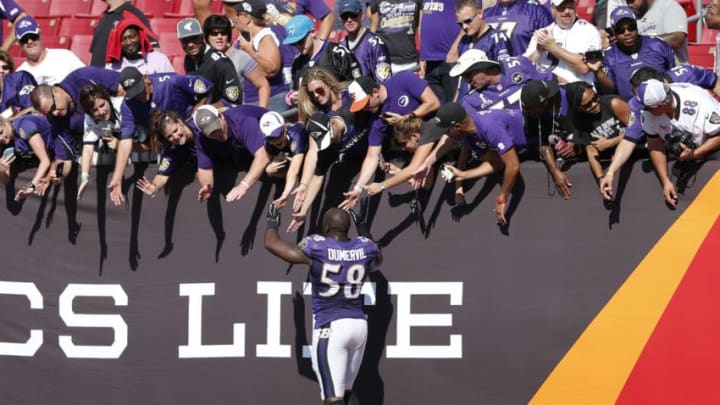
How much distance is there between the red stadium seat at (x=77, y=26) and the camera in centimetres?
1556

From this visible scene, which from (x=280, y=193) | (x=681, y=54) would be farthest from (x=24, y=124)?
(x=681, y=54)

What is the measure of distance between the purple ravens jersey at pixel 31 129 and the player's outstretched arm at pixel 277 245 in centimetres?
210

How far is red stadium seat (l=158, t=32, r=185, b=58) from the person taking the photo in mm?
14711

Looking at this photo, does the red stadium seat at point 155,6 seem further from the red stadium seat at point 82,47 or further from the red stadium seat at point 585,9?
the red stadium seat at point 585,9

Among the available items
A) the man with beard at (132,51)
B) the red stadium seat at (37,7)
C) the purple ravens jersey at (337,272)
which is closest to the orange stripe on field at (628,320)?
the purple ravens jersey at (337,272)

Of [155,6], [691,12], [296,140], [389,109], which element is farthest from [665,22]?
[155,6]

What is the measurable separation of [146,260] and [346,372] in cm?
211

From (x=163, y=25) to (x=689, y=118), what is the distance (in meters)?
6.97

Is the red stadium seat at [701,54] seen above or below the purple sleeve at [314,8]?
below

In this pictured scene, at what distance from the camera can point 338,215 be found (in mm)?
10164

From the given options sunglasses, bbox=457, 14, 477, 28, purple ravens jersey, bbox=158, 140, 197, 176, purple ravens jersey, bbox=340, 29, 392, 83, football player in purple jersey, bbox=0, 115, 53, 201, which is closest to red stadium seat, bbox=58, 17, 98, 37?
football player in purple jersey, bbox=0, 115, 53, 201

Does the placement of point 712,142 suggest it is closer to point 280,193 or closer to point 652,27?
point 652,27

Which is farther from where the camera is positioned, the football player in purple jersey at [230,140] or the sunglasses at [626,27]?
the sunglasses at [626,27]

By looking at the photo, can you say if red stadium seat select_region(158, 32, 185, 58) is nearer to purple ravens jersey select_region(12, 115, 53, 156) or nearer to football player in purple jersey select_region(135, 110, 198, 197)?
purple ravens jersey select_region(12, 115, 53, 156)
